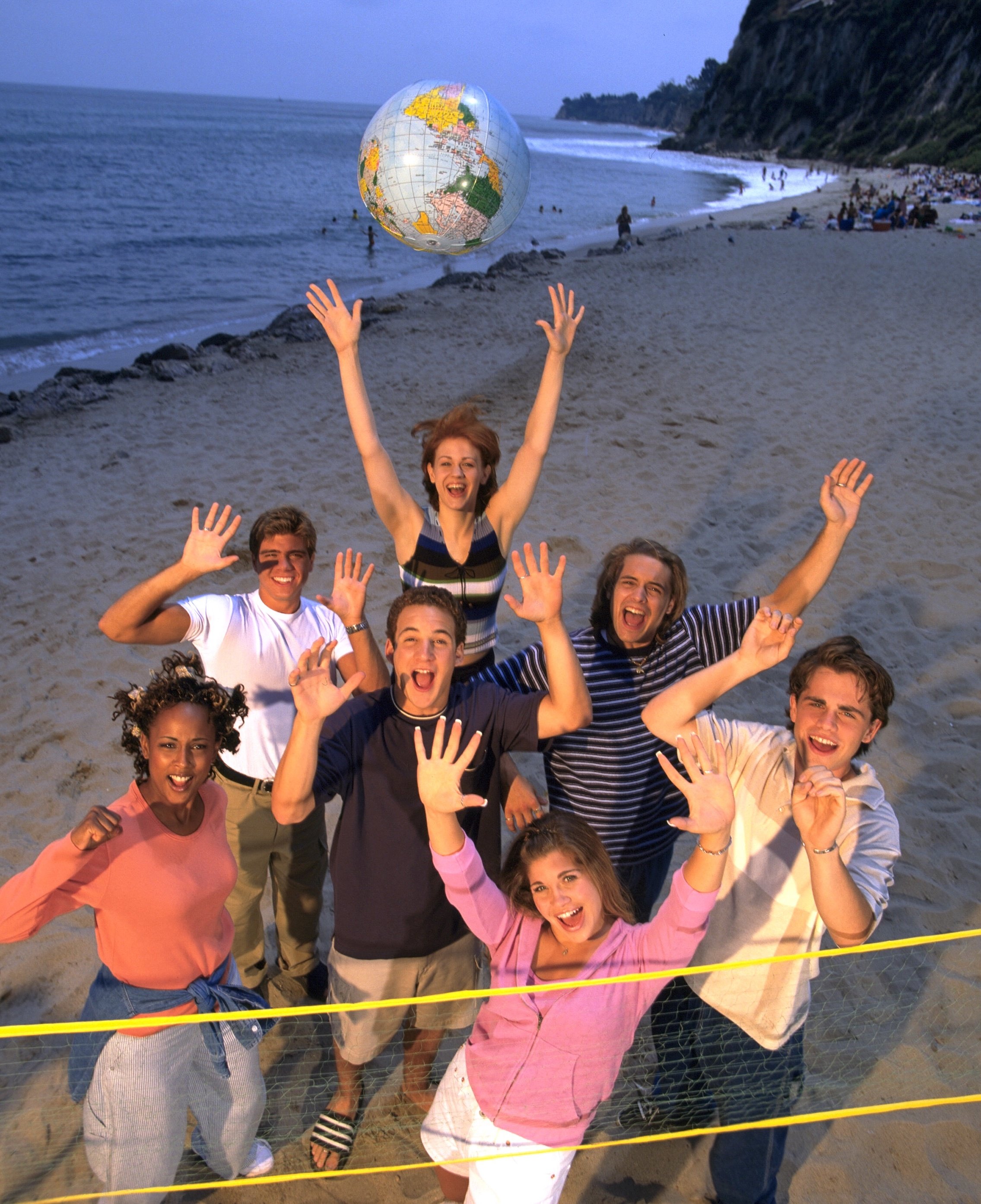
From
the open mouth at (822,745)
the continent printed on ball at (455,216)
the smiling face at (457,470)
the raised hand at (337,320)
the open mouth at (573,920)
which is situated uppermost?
the continent printed on ball at (455,216)

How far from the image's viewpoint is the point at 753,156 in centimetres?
8162

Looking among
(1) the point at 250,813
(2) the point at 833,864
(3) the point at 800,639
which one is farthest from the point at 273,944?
(3) the point at 800,639

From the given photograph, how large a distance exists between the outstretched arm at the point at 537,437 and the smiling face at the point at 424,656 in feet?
3.16

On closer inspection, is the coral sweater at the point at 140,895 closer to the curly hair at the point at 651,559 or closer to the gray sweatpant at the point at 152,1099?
the gray sweatpant at the point at 152,1099

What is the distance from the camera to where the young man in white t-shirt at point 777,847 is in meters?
2.07

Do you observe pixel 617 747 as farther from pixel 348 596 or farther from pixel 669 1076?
pixel 669 1076

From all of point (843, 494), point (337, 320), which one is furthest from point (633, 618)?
point (337, 320)

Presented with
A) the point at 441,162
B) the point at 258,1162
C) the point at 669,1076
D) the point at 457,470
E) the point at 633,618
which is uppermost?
the point at 441,162

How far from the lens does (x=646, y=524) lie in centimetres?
741

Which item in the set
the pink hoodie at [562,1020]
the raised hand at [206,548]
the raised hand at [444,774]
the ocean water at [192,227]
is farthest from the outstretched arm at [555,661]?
the ocean water at [192,227]

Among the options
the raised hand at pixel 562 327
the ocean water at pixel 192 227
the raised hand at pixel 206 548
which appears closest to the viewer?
the raised hand at pixel 206 548

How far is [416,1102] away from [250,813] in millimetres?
1151

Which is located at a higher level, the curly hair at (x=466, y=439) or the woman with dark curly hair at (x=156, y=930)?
the curly hair at (x=466, y=439)

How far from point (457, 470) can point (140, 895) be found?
1.74 meters
